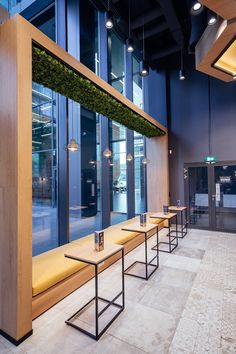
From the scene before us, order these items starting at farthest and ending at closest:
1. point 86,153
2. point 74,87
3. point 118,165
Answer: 1. point 118,165
2. point 86,153
3. point 74,87

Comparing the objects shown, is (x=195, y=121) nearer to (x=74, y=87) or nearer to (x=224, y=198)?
(x=224, y=198)

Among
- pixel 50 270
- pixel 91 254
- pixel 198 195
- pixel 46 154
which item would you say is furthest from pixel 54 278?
pixel 198 195

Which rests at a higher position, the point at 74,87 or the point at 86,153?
the point at 74,87

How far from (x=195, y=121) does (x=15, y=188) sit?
6.03 metres

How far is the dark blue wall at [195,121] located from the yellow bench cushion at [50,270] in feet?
15.7

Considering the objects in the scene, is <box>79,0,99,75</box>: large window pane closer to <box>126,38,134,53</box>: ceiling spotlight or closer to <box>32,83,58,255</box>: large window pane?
<box>126,38,134,53</box>: ceiling spotlight

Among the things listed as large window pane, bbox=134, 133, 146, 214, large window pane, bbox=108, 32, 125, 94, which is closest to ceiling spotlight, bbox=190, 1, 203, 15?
large window pane, bbox=108, 32, 125, 94

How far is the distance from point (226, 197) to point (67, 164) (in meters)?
4.84

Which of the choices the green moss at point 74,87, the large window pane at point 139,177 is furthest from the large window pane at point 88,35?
the large window pane at point 139,177

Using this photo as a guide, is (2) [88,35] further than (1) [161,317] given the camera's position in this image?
Yes

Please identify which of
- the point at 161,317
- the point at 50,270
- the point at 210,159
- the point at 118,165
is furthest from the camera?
the point at 118,165

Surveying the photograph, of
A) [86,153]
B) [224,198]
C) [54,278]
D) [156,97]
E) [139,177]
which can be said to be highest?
[156,97]

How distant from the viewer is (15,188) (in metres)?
2.05

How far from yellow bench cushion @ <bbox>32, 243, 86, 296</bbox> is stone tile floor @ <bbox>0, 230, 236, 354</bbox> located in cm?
34
